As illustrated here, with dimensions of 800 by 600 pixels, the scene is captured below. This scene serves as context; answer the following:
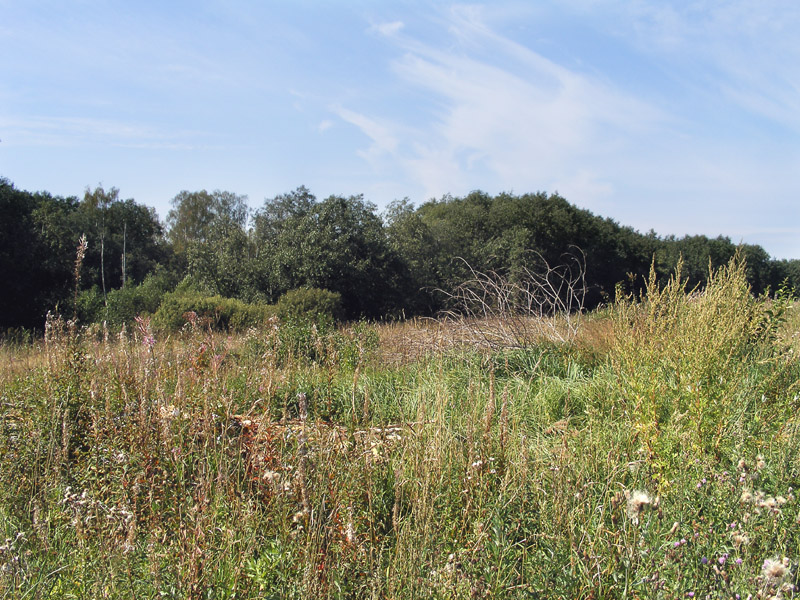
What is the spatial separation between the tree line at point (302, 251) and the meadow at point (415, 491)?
7820 millimetres

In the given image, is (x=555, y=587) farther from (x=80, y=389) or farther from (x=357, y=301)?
(x=357, y=301)

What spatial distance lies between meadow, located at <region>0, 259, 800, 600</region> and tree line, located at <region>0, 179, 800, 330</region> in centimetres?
782

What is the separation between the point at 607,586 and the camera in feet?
7.18

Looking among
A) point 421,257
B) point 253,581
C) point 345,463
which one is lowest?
point 253,581

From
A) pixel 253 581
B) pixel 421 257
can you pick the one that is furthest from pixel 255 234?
pixel 253 581

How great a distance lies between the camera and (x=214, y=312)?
1670cm

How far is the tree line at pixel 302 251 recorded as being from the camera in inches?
683

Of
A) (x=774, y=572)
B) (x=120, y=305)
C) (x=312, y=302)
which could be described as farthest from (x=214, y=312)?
(x=774, y=572)

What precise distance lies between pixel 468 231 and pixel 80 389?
A: 28.9 metres

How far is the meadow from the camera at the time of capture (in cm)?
210

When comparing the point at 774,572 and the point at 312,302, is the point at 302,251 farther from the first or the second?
the point at 774,572

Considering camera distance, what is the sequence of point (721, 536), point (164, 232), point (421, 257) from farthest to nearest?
point (164, 232)
point (421, 257)
point (721, 536)

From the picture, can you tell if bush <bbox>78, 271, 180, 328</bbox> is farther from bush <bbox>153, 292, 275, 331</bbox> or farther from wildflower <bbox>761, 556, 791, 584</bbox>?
wildflower <bbox>761, 556, 791, 584</bbox>

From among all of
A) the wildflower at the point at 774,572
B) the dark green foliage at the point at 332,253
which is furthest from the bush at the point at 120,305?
the wildflower at the point at 774,572
